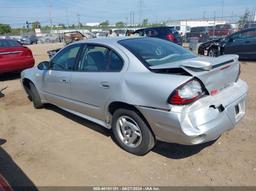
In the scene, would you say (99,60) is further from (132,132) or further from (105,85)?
(132,132)

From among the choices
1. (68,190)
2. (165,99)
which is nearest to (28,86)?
(68,190)

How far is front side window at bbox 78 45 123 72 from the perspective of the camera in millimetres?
3613

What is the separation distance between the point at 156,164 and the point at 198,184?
0.62m

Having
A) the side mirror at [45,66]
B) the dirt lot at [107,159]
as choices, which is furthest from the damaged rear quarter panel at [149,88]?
the side mirror at [45,66]

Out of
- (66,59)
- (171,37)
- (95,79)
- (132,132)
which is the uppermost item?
(171,37)

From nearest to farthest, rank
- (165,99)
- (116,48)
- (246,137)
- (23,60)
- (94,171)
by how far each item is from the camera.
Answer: (165,99) → (94,171) → (116,48) → (246,137) → (23,60)

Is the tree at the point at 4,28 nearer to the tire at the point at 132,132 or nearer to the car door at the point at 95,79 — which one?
the car door at the point at 95,79

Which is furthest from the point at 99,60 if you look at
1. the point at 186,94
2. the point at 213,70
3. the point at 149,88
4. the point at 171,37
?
the point at 171,37

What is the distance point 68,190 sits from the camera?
117 inches

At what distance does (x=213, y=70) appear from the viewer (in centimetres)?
301

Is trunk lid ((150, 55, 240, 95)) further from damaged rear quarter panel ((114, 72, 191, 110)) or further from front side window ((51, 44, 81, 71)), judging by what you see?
front side window ((51, 44, 81, 71))

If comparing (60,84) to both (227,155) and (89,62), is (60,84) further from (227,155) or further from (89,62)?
(227,155)

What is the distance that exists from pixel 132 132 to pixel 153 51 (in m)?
1.23

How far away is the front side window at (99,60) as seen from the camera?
3.61 m
